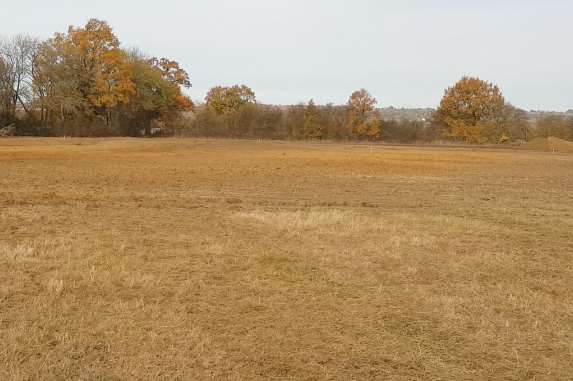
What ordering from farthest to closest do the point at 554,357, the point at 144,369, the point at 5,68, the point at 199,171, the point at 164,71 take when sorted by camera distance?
1. the point at 164,71
2. the point at 5,68
3. the point at 199,171
4. the point at 554,357
5. the point at 144,369

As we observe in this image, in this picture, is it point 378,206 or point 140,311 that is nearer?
point 140,311

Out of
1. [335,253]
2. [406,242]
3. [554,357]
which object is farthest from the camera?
[406,242]

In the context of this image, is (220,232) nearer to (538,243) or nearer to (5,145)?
(538,243)

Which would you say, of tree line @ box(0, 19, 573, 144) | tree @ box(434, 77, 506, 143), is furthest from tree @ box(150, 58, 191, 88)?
tree @ box(434, 77, 506, 143)

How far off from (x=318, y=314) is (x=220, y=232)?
397cm

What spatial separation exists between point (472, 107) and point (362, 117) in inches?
532

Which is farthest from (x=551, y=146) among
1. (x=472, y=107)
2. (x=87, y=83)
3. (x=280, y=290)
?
(x=280, y=290)

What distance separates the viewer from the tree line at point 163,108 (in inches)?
1869

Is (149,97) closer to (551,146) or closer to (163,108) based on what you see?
(163,108)

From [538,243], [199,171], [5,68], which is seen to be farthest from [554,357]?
[5,68]

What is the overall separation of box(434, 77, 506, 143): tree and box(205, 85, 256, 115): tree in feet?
84.8

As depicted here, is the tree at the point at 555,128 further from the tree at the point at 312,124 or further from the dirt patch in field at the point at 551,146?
the tree at the point at 312,124

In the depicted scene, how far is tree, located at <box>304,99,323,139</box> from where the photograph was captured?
61188 millimetres

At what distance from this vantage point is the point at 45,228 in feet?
27.4
